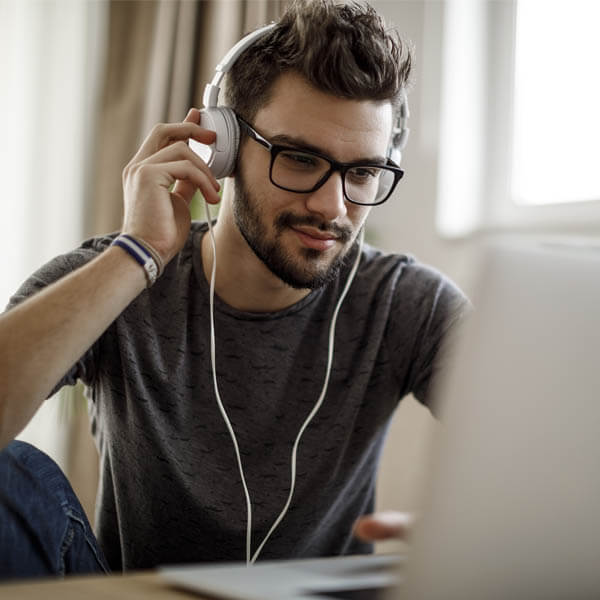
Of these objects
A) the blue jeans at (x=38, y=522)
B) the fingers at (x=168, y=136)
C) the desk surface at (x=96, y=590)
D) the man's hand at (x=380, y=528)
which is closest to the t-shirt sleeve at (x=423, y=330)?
the fingers at (x=168, y=136)

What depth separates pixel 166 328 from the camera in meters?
1.39

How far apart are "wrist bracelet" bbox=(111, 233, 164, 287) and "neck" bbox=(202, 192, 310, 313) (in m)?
0.19

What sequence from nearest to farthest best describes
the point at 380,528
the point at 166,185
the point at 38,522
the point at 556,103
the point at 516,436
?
1. the point at 516,436
2. the point at 380,528
3. the point at 38,522
4. the point at 166,185
5. the point at 556,103

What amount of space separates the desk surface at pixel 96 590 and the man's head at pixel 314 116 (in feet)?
2.71

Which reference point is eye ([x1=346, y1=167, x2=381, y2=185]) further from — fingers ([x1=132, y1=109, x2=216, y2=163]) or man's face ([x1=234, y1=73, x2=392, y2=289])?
fingers ([x1=132, y1=109, x2=216, y2=163])

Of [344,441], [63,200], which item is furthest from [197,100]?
[344,441]

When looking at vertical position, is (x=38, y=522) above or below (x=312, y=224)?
below

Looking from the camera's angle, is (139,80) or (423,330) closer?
(423,330)

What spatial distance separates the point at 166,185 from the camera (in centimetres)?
135

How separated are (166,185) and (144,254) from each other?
6.0 inches

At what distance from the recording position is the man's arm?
3.73 feet

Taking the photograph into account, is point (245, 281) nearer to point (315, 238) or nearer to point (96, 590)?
point (315, 238)

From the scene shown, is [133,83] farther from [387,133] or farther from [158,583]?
[158,583]

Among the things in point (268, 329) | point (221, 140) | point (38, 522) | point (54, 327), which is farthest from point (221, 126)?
point (38, 522)
